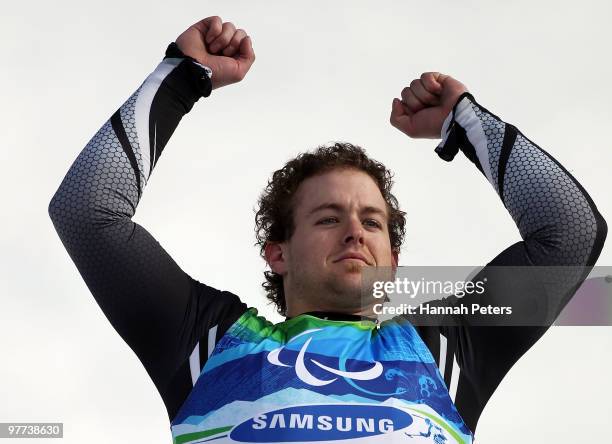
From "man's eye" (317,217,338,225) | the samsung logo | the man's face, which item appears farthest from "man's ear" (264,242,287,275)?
the samsung logo

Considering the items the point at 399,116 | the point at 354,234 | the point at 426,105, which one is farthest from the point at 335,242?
the point at 426,105

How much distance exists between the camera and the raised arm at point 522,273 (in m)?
4.42

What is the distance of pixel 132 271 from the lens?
14.3ft

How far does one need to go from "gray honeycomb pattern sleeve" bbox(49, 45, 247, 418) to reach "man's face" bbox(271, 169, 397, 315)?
424 millimetres

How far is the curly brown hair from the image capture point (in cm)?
538

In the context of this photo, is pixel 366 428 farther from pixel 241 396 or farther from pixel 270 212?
pixel 270 212

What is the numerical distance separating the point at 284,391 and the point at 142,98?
5.86ft

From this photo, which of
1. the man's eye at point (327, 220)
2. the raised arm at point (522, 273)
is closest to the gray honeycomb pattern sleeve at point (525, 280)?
the raised arm at point (522, 273)

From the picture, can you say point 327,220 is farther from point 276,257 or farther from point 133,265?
point 133,265

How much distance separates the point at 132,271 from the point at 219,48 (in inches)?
58.9

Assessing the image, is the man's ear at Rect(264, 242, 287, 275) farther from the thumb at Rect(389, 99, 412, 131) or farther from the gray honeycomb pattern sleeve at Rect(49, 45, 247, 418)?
the thumb at Rect(389, 99, 412, 131)

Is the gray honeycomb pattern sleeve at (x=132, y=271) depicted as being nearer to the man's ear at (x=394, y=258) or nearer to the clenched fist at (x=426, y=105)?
the man's ear at (x=394, y=258)

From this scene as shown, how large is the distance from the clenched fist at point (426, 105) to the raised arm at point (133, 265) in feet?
4.63

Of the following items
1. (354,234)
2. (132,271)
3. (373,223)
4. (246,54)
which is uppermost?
(246,54)
